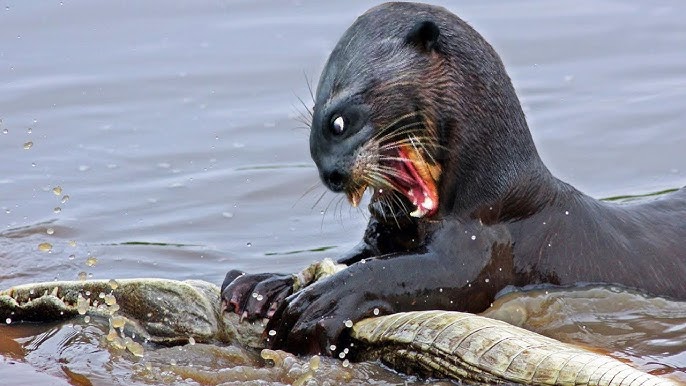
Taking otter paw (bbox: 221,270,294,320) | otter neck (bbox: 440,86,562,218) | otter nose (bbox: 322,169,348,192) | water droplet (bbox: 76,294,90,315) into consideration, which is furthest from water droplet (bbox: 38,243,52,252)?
otter neck (bbox: 440,86,562,218)

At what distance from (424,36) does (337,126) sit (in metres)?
0.55

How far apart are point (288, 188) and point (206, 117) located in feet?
4.05

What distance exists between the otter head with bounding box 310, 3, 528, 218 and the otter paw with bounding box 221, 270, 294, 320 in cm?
48

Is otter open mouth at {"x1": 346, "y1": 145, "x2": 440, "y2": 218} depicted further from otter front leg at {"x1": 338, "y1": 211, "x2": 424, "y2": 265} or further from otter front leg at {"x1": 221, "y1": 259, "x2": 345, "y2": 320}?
otter front leg at {"x1": 221, "y1": 259, "x2": 345, "y2": 320}

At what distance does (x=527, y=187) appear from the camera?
22.5 feet

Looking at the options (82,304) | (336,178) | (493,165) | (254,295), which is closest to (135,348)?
(82,304)

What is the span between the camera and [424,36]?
258 inches

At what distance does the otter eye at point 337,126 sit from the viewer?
635 cm

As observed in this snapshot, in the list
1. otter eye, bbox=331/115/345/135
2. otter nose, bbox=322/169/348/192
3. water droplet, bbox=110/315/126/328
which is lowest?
water droplet, bbox=110/315/126/328

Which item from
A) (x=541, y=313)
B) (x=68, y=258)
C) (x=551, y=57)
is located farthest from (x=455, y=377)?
(x=551, y=57)

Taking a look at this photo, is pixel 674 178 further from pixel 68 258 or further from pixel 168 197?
pixel 68 258

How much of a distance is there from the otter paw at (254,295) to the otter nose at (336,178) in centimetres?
49

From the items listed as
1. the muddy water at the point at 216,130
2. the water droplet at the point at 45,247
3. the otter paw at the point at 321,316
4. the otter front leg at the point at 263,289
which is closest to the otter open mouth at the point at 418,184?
the otter front leg at the point at 263,289

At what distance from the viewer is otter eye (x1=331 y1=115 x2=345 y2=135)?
20.8ft
